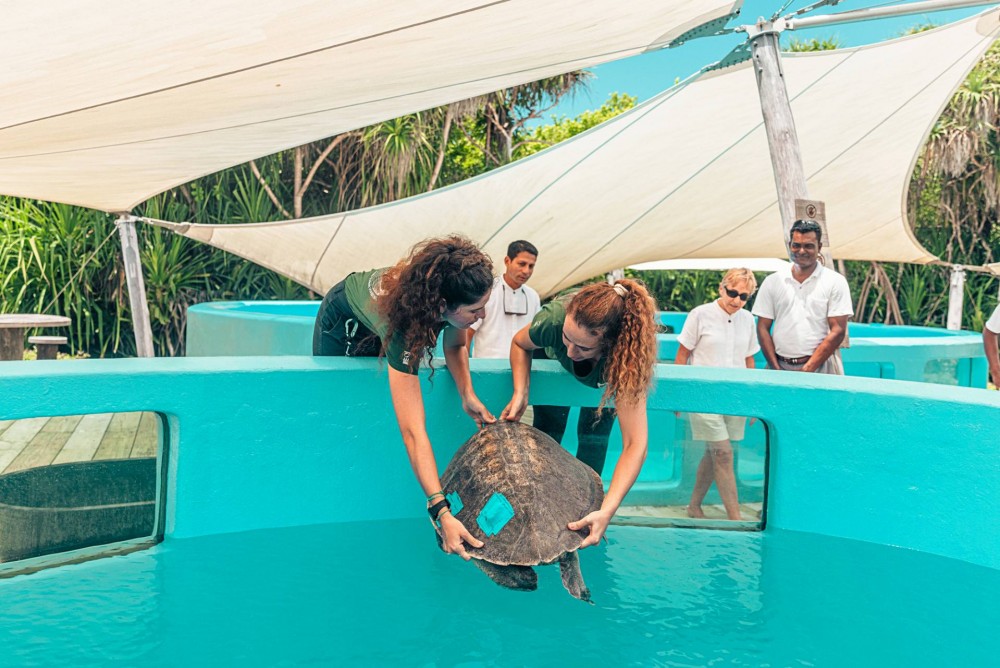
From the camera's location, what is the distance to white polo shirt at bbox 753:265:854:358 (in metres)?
3.39

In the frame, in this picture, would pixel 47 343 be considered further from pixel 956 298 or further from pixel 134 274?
pixel 956 298

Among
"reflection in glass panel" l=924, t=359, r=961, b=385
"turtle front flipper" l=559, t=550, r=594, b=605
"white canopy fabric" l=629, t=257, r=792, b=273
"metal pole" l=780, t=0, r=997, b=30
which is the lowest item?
"turtle front flipper" l=559, t=550, r=594, b=605

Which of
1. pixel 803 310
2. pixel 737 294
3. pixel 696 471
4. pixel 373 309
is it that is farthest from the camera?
pixel 803 310

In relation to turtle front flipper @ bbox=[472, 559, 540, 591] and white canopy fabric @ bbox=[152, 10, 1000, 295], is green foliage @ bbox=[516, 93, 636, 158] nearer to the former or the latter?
white canopy fabric @ bbox=[152, 10, 1000, 295]

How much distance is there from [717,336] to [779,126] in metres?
1.39

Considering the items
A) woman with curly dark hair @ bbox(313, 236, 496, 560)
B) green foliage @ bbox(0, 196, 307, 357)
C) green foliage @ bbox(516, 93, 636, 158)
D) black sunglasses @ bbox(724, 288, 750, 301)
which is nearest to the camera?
woman with curly dark hair @ bbox(313, 236, 496, 560)

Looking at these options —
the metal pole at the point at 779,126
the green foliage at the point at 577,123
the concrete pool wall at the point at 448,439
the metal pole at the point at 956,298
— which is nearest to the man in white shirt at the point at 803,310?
the metal pole at the point at 779,126

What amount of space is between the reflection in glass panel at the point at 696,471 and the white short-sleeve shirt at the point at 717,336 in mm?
788

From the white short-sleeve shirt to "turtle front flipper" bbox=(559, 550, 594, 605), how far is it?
1691 mm

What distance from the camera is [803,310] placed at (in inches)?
135

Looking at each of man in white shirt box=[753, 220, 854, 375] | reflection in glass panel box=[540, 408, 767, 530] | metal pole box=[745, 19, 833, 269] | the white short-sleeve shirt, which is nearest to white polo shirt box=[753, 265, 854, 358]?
man in white shirt box=[753, 220, 854, 375]

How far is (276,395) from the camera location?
2.56 meters

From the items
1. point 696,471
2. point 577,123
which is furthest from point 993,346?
point 577,123

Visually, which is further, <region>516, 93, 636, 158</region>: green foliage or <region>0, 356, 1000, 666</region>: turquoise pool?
<region>516, 93, 636, 158</region>: green foliage
